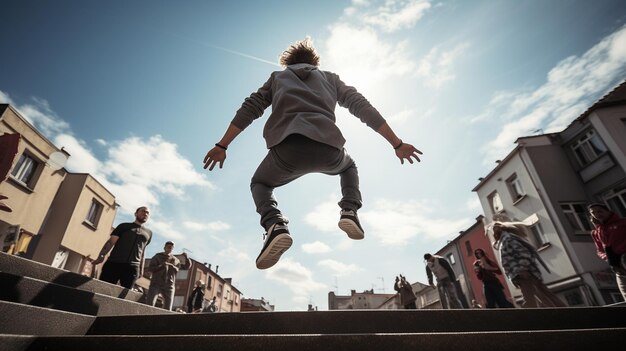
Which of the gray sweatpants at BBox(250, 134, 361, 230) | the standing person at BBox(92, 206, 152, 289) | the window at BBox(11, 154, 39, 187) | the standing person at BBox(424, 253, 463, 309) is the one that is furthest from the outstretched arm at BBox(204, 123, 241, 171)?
the window at BBox(11, 154, 39, 187)

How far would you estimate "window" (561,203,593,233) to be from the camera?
14.3 m

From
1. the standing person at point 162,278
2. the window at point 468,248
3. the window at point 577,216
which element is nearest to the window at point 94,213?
the standing person at point 162,278

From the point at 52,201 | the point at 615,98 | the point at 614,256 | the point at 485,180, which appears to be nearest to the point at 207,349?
the point at 614,256

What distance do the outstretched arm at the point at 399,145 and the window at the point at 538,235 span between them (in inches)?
673

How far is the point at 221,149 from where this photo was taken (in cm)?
266

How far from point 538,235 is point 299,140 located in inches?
738

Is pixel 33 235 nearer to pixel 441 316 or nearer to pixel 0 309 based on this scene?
pixel 0 309

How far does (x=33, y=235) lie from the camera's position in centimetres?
1312

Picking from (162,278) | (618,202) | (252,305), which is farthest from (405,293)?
(252,305)

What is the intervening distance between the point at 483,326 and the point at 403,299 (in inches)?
286

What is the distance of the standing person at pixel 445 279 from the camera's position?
23.0 feet

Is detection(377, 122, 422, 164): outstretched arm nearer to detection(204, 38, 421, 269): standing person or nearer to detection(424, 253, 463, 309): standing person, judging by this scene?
detection(204, 38, 421, 269): standing person

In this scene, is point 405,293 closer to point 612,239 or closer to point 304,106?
point 612,239

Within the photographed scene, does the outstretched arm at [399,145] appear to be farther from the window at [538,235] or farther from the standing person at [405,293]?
the window at [538,235]
